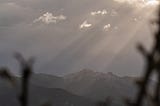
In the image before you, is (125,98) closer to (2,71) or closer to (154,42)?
(154,42)

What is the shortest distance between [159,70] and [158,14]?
1021 millimetres

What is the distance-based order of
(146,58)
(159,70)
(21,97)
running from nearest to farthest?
(146,58) < (159,70) < (21,97)

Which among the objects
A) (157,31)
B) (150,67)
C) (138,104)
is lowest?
(138,104)

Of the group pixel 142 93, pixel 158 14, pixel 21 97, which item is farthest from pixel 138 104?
pixel 21 97

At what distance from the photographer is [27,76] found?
8.87 meters

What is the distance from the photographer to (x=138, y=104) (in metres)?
8.28

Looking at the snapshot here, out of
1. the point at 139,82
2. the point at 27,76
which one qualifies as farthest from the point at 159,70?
the point at 27,76

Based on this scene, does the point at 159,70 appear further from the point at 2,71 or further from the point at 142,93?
the point at 2,71

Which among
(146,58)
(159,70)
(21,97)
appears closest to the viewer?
(146,58)

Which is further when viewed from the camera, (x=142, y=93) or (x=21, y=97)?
(x=21, y=97)

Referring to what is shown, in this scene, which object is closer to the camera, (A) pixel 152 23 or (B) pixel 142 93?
(B) pixel 142 93

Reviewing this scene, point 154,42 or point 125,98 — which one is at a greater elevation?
point 154,42

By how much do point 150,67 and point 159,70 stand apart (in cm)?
75

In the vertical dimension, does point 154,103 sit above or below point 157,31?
below
